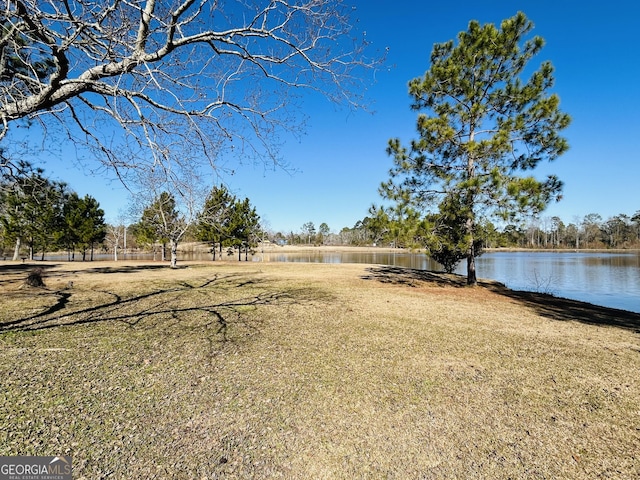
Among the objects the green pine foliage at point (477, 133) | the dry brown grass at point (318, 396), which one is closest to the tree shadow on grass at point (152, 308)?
the dry brown grass at point (318, 396)

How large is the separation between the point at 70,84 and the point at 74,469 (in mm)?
3536

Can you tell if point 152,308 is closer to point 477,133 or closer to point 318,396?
point 318,396

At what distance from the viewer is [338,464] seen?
1948 millimetres

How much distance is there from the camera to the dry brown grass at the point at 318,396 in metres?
1.99

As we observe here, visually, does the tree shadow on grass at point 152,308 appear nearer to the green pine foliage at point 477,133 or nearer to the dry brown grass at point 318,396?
the dry brown grass at point 318,396

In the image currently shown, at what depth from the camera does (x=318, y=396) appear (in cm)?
282

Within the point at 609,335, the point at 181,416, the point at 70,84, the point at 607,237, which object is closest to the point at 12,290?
the point at 70,84

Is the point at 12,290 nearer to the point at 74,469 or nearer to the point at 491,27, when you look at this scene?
the point at 74,469

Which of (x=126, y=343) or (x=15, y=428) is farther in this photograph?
(x=126, y=343)

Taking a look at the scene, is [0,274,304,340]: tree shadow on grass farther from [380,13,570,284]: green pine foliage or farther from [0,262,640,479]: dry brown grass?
[380,13,570,284]: green pine foliage

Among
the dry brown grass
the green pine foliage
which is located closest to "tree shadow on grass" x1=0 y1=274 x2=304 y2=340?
the dry brown grass

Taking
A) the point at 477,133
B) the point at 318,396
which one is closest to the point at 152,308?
the point at 318,396

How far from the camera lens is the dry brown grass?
1.99m

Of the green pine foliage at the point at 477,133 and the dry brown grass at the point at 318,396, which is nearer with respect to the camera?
the dry brown grass at the point at 318,396
